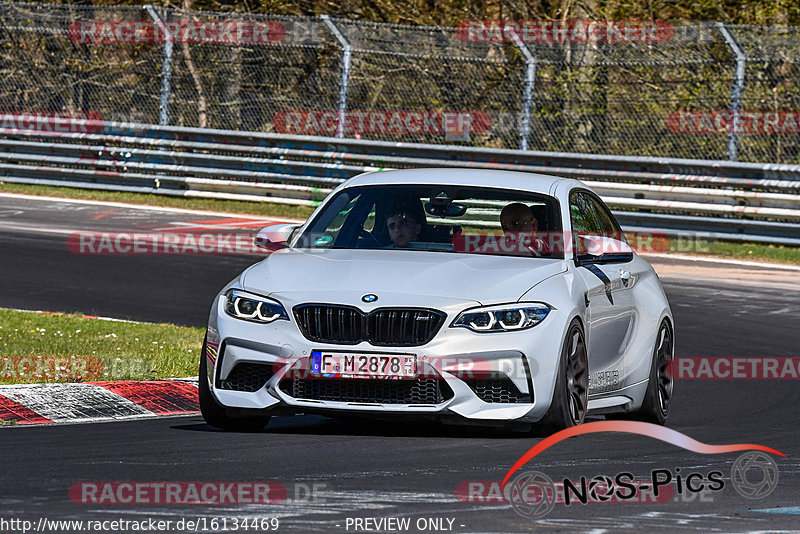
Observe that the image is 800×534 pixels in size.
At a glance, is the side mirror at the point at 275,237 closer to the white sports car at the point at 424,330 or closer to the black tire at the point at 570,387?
the white sports car at the point at 424,330

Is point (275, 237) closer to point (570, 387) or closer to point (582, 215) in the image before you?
point (582, 215)

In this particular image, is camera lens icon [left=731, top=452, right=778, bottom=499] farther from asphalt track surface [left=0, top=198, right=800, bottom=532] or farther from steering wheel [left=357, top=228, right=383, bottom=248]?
steering wheel [left=357, top=228, right=383, bottom=248]

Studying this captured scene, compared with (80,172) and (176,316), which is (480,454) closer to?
(176,316)

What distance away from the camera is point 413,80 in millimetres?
23125

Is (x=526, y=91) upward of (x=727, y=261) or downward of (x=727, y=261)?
upward

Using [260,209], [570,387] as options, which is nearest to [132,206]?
[260,209]

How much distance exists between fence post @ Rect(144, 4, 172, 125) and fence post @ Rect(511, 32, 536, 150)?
5548mm

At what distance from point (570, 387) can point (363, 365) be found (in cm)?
109

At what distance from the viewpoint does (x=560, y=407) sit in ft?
24.5

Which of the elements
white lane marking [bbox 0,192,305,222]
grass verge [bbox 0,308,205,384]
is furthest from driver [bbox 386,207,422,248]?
white lane marking [bbox 0,192,305,222]

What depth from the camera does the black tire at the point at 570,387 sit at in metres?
7.45

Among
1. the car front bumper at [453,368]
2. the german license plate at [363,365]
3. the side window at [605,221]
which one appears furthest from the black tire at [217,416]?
the side window at [605,221]

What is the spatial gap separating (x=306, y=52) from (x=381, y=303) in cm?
1745

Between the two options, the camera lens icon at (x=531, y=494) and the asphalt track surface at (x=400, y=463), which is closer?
the asphalt track surface at (x=400, y=463)
